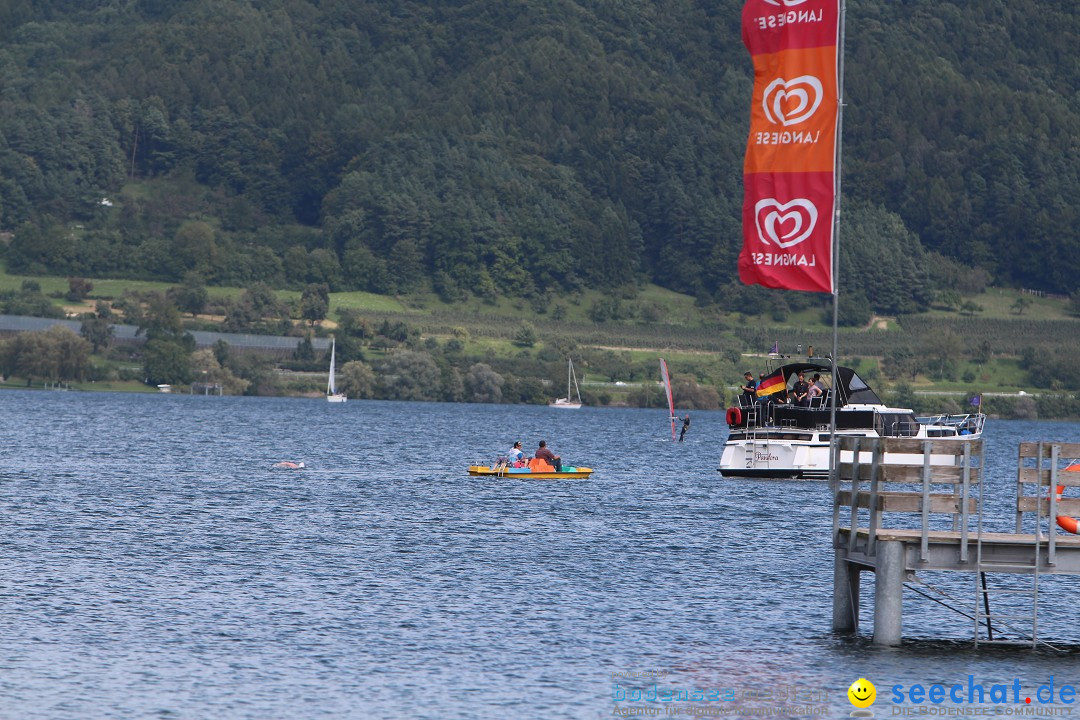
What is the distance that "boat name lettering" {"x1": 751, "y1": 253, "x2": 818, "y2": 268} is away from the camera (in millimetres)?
64750

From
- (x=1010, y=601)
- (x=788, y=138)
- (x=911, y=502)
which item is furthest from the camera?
(x=788, y=138)

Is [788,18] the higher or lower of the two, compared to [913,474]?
higher

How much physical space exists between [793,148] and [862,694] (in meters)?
35.6

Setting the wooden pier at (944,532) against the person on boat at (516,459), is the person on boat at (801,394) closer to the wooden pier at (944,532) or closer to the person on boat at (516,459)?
the person on boat at (516,459)

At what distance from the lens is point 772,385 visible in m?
89.1

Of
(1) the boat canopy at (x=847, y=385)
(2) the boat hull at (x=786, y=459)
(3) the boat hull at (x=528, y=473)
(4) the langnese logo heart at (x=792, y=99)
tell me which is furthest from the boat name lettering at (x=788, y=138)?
(3) the boat hull at (x=528, y=473)

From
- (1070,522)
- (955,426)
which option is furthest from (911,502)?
(955,426)

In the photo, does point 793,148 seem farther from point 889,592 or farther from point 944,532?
point 889,592

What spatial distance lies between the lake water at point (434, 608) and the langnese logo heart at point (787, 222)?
11.7 meters

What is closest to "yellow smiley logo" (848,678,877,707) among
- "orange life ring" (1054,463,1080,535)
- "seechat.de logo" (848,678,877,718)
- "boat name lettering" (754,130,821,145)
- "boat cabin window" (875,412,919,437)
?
"seechat.de logo" (848,678,877,718)

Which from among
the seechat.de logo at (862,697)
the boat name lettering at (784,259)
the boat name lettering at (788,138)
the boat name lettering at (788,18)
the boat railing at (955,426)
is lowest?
the seechat.de logo at (862,697)

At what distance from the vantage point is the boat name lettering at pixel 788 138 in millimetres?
65938

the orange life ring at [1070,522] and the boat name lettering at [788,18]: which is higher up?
the boat name lettering at [788,18]

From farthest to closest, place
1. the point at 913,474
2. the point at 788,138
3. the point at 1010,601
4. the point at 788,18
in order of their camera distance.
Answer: the point at 788,138 → the point at 788,18 → the point at 1010,601 → the point at 913,474
